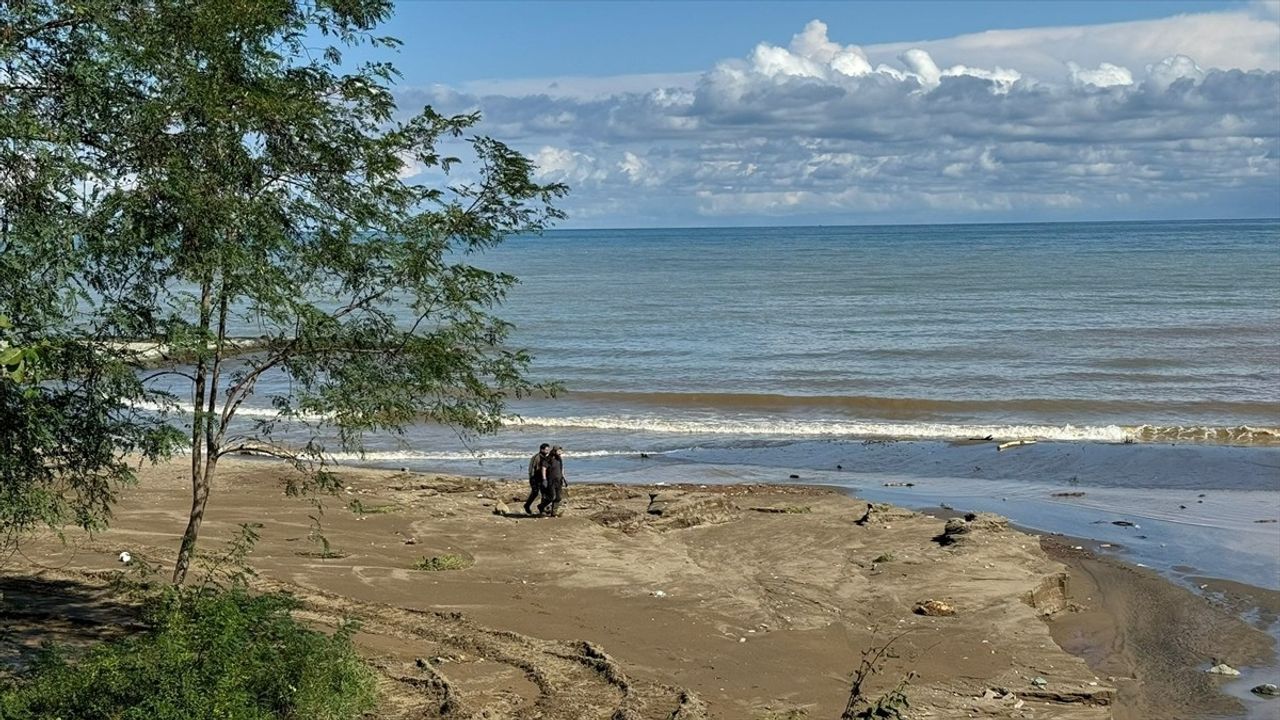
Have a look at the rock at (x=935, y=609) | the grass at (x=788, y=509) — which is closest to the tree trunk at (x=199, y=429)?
the rock at (x=935, y=609)

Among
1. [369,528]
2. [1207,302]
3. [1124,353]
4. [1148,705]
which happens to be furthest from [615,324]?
[1148,705]

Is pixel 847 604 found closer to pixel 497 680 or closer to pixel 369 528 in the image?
pixel 497 680

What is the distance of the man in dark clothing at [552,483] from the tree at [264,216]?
8117mm

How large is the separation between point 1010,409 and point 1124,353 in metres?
10.9

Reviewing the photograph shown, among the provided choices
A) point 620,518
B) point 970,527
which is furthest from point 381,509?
point 970,527

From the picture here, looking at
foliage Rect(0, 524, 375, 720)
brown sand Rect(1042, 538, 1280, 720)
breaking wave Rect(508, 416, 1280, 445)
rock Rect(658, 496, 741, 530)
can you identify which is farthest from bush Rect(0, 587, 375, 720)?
breaking wave Rect(508, 416, 1280, 445)

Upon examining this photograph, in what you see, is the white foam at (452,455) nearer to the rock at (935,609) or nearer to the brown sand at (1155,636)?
the brown sand at (1155,636)

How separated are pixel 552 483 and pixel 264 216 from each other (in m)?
10.7

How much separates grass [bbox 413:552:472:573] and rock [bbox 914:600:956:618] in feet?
21.1

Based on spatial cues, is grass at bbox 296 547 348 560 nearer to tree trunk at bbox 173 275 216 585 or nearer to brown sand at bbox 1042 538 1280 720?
tree trunk at bbox 173 275 216 585

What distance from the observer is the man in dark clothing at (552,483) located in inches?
816

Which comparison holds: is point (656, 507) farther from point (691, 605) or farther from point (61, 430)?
point (61, 430)

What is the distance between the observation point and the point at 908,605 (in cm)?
1634

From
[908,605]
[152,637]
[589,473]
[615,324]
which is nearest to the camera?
[152,637]
